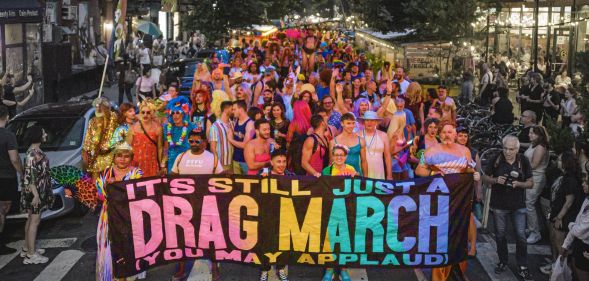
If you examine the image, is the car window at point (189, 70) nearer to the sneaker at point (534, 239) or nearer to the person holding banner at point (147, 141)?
the person holding banner at point (147, 141)

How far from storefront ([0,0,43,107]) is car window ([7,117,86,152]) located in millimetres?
8645

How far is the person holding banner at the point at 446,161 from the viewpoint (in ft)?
26.6

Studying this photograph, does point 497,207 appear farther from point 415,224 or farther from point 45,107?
point 45,107

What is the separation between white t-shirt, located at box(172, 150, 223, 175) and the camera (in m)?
7.93

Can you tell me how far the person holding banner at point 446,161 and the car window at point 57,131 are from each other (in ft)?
18.8

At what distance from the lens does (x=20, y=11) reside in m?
20.1

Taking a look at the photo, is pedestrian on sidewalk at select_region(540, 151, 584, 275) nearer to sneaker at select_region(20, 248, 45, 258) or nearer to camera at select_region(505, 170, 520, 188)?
camera at select_region(505, 170, 520, 188)

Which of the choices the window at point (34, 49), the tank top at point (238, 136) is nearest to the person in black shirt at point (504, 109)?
the tank top at point (238, 136)

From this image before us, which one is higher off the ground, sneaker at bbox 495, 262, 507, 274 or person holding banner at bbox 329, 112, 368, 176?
person holding banner at bbox 329, 112, 368, 176

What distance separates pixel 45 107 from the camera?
1268 cm

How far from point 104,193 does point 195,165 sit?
103cm

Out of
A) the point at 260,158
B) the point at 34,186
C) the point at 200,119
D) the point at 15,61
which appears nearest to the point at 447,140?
the point at 260,158

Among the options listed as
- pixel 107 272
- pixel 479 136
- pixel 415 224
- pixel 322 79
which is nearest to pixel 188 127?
pixel 107 272

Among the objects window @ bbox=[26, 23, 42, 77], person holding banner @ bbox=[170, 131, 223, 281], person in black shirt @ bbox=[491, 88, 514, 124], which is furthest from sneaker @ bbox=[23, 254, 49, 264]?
window @ bbox=[26, 23, 42, 77]
